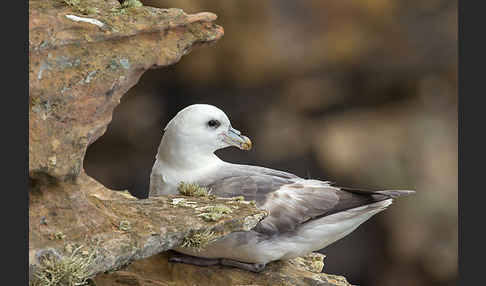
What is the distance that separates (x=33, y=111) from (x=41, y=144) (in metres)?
0.15

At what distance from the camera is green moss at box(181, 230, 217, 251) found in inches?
164

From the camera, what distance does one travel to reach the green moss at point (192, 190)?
4754mm

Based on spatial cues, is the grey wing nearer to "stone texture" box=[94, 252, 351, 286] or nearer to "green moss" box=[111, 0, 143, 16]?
"stone texture" box=[94, 252, 351, 286]

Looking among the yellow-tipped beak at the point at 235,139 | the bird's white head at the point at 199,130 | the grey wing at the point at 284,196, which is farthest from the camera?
the yellow-tipped beak at the point at 235,139

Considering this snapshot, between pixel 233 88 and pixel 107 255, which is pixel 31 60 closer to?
pixel 107 255

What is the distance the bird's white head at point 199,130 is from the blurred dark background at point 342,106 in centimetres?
437

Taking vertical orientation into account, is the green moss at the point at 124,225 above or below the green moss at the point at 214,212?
above

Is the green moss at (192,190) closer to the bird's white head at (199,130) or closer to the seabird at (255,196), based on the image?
the seabird at (255,196)

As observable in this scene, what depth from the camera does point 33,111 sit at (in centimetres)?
359

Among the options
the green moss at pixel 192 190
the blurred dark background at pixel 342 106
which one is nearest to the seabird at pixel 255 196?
the green moss at pixel 192 190

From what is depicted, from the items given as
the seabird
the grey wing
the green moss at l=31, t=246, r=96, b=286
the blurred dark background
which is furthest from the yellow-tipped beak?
the blurred dark background

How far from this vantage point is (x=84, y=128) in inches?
149

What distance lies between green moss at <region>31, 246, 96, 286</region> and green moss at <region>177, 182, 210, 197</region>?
112 cm

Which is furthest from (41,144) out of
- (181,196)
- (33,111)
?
(181,196)
